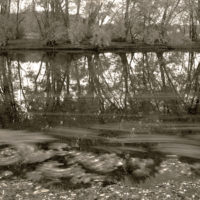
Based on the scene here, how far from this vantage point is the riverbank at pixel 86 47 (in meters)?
50.0

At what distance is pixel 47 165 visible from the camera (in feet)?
29.8

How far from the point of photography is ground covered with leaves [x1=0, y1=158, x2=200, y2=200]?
7.11 metres

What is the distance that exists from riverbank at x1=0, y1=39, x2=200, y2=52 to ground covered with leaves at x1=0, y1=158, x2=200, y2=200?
4242 cm

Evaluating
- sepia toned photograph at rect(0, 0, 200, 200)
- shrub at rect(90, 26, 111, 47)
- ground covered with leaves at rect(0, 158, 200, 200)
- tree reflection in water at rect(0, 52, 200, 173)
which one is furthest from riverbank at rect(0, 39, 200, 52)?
ground covered with leaves at rect(0, 158, 200, 200)

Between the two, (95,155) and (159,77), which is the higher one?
(159,77)

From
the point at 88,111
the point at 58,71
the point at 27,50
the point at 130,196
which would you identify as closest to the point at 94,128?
the point at 88,111

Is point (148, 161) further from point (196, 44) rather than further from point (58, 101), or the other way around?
point (196, 44)

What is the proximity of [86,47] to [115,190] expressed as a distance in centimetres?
4388

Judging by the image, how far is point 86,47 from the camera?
50.1 m

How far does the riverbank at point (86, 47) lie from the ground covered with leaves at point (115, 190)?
4242cm

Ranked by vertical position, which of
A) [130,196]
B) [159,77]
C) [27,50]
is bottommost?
[130,196]

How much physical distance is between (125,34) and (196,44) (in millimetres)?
11501

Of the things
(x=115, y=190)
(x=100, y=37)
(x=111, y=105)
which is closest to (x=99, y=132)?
(x=111, y=105)

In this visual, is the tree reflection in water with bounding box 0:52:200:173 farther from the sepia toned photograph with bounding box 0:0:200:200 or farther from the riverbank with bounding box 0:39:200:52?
the riverbank with bounding box 0:39:200:52
